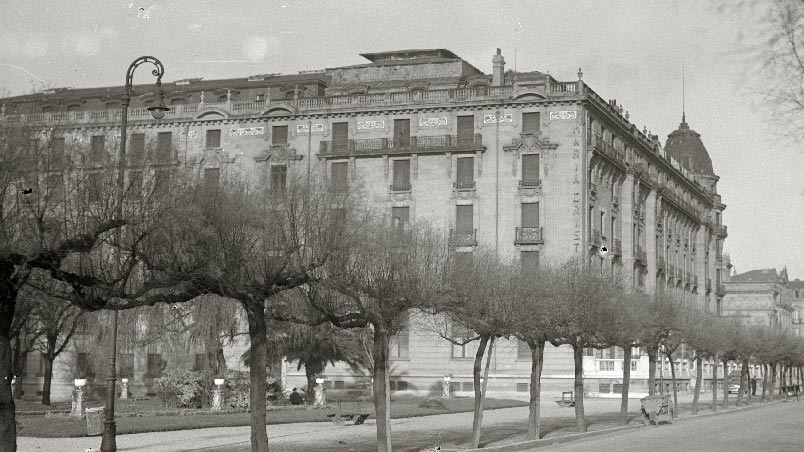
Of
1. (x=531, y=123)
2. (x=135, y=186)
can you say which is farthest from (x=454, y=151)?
(x=135, y=186)

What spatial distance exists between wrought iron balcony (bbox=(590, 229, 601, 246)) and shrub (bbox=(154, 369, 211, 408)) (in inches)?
1324

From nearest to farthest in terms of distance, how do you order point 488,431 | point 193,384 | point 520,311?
1. point 520,311
2. point 488,431
3. point 193,384

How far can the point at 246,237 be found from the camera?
27891 millimetres

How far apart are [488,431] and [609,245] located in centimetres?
4423

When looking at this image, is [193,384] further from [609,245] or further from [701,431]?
[609,245]

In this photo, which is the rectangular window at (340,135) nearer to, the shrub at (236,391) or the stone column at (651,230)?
the stone column at (651,230)

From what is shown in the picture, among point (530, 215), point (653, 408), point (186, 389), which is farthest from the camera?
point (530, 215)

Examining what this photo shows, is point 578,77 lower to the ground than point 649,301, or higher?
higher

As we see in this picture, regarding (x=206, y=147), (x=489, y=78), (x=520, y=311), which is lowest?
(x=520, y=311)

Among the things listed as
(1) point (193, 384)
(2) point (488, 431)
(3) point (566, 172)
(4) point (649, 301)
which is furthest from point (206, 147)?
(2) point (488, 431)

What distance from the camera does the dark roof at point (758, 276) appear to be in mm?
179750

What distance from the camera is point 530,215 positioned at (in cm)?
7869

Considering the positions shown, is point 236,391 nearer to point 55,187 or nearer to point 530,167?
point 55,187

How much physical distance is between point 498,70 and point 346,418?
45.6m
